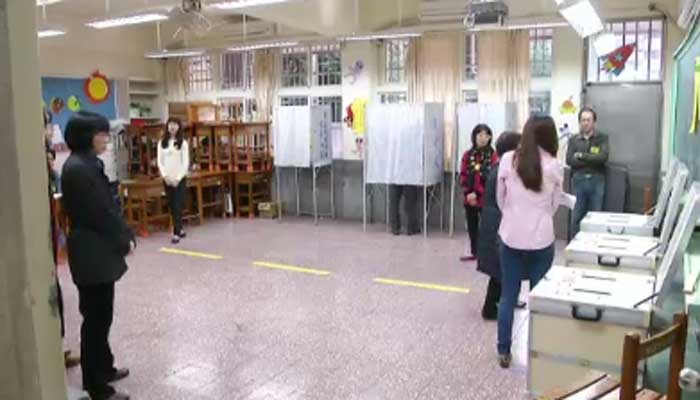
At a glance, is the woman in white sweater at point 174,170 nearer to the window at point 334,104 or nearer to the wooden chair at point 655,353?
the window at point 334,104

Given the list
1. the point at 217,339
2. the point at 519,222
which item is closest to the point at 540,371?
the point at 519,222

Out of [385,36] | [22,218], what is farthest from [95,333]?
[385,36]

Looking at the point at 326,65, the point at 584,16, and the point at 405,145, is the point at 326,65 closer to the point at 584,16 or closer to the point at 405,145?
the point at 405,145

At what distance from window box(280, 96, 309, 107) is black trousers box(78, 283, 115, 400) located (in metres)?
6.35

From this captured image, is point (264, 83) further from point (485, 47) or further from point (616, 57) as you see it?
point (616, 57)

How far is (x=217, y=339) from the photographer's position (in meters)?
4.12

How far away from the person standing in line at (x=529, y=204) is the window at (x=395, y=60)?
511 cm

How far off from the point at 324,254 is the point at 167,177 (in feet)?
7.90

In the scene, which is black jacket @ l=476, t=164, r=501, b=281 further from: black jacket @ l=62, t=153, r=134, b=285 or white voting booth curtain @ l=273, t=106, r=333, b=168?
white voting booth curtain @ l=273, t=106, r=333, b=168

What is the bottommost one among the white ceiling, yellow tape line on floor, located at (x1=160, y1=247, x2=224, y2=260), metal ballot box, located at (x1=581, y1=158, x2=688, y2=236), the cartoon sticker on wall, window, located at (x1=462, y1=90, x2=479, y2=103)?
yellow tape line on floor, located at (x1=160, y1=247, x2=224, y2=260)

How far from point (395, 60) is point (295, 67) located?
1.69m

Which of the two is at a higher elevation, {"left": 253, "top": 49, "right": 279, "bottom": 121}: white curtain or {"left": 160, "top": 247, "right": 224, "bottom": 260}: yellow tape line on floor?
{"left": 253, "top": 49, "right": 279, "bottom": 121}: white curtain

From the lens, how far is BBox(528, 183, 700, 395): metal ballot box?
273cm

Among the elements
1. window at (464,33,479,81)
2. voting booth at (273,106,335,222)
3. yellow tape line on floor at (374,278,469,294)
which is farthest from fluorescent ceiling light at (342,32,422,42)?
yellow tape line on floor at (374,278,469,294)
